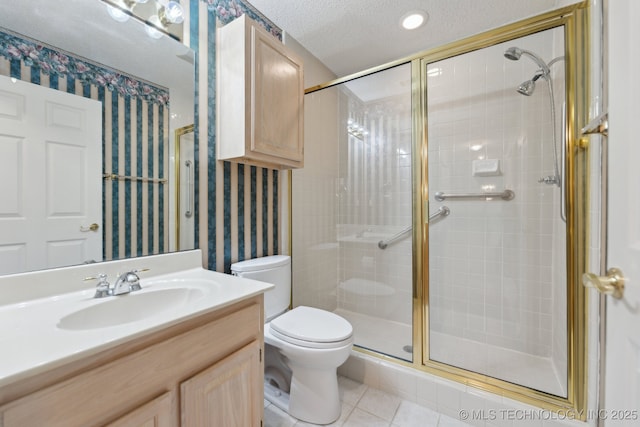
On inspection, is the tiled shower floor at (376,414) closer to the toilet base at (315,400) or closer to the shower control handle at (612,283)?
the toilet base at (315,400)

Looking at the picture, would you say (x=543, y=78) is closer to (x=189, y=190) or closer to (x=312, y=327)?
(x=312, y=327)

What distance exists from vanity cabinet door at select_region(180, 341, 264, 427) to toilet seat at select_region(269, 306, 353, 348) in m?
0.29

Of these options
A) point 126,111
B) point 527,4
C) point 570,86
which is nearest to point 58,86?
point 126,111

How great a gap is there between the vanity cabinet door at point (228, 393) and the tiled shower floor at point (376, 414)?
426mm

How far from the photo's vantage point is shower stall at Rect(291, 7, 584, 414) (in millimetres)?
1595

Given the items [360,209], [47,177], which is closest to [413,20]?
[360,209]

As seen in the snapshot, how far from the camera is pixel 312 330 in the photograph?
1401 millimetres

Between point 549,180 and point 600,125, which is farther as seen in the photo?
point 549,180

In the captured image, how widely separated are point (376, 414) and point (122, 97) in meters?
1.95

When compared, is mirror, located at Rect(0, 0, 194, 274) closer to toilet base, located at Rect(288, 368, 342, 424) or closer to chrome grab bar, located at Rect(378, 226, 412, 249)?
toilet base, located at Rect(288, 368, 342, 424)

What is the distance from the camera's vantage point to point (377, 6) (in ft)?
5.47

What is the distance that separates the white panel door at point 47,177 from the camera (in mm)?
896

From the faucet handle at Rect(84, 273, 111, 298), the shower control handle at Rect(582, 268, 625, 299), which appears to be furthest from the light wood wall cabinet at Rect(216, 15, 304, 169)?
the shower control handle at Rect(582, 268, 625, 299)

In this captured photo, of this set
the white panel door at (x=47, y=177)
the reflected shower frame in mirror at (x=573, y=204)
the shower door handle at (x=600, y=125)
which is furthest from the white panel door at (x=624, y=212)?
the white panel door at (x=47, y=177)
